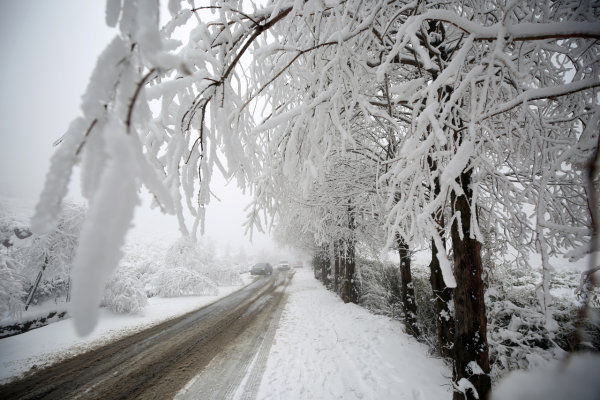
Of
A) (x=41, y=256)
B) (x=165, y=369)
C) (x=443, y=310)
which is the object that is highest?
(x=41, y=256)

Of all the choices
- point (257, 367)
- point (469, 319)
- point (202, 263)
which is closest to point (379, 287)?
point (257, 367)

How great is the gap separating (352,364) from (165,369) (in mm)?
3708

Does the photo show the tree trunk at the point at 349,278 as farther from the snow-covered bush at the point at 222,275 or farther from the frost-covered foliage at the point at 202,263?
the snow-covered bush at the point at 222,275

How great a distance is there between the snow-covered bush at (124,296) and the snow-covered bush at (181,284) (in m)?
5.42

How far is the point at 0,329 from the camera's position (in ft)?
24.6

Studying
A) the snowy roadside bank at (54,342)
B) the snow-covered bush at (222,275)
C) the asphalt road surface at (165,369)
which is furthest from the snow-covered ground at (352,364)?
the snow-covered bush at (222,275)

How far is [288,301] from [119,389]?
26.7 ft

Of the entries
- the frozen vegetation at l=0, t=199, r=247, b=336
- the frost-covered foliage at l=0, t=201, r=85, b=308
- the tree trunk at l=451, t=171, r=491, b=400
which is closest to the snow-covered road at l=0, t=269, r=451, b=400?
the tree trunk at l=451, t=171, r=491, b=400

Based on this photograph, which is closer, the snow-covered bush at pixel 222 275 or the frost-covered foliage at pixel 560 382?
the frost-covered foliage at pixel 560 382

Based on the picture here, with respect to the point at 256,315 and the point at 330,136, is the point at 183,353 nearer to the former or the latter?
the point at 256,315

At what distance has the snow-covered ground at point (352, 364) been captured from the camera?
12.8 ft

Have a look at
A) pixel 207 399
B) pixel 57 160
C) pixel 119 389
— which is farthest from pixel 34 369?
pixel 57 160

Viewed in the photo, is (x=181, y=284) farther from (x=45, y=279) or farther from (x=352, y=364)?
(x=352, y=364)

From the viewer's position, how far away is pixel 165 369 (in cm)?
489
